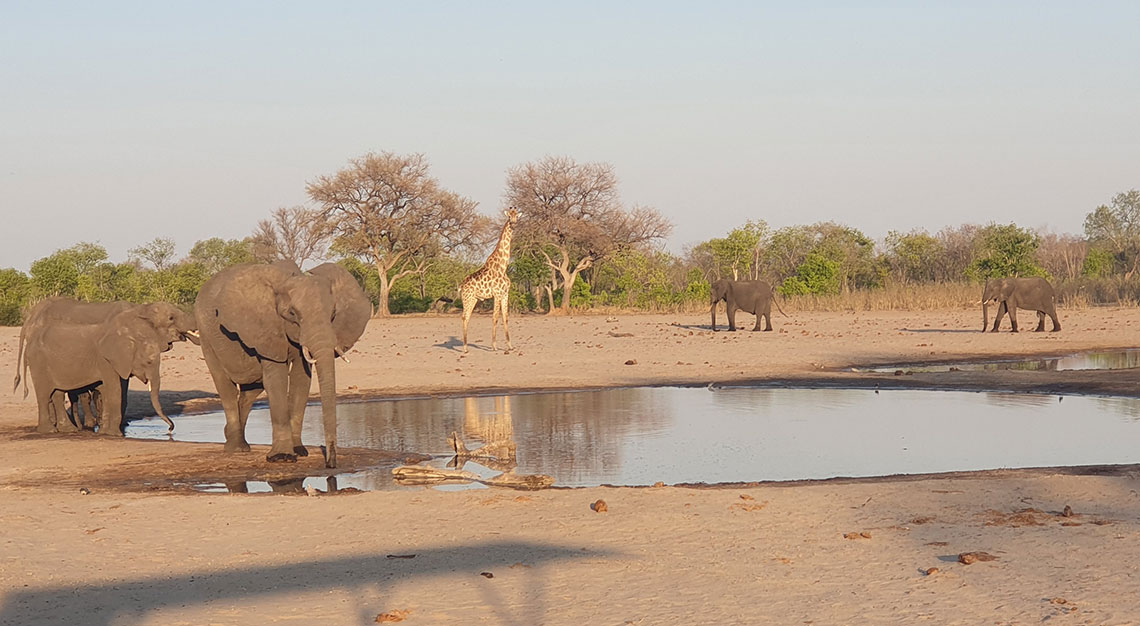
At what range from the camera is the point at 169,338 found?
13.7 meters

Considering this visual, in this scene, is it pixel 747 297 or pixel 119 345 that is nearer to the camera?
pixel 119 345

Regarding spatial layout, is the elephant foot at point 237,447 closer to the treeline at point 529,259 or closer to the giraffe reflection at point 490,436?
the giraffe reflection at point 490,436

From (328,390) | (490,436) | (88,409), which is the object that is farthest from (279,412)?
(88,409)

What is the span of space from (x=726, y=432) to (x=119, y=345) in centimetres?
677

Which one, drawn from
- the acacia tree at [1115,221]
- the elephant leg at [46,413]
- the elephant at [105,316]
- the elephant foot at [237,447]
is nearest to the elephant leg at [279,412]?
the elephant foot at [237,447]

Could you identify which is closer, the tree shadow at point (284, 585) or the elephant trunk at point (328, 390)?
the tree shadow at point (284, 585)

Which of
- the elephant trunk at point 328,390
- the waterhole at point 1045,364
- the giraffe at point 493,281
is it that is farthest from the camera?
the giraffe at point 493,281

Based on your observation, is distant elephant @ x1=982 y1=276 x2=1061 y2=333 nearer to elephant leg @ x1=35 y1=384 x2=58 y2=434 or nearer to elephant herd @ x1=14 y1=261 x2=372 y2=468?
elephant herd @ x1=14 y1=261 x2=372 y2=468

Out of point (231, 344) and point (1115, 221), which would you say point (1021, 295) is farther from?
point (1115, 221)

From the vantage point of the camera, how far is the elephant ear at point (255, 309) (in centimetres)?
Result: 1136

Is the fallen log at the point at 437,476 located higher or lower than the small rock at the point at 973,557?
higher

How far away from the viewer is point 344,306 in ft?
39.0

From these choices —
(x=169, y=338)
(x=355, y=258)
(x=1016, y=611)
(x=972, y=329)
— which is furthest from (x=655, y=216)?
(x=1016, y=611)

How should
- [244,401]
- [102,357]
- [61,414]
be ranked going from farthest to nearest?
[61,414] < [102,357] < [244,401]
